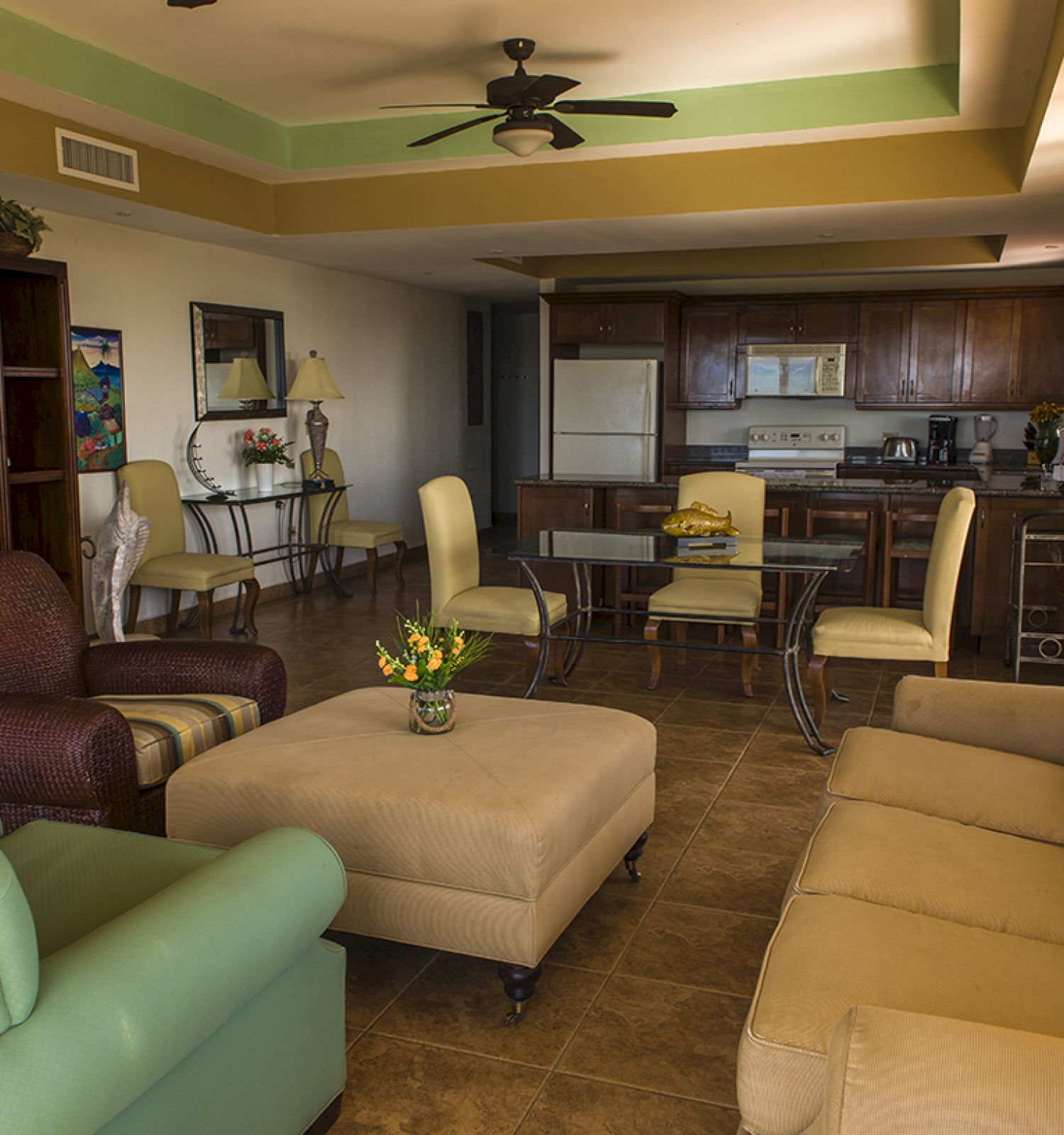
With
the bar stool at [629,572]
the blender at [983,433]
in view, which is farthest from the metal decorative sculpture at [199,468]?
the blender at [983,433]

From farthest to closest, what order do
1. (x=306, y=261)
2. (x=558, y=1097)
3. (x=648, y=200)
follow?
(x=306, y=261), (x=648, y=200), (x=558, y=1097)

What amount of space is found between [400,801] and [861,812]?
983mm

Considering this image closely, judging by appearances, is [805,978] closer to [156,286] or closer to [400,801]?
[400,801]

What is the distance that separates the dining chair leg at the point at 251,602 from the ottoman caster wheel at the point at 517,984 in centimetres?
428

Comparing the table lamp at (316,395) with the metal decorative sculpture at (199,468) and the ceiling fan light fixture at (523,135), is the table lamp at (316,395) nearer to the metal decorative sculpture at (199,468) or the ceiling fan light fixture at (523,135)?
the metal decorative sculpture at (199,468)

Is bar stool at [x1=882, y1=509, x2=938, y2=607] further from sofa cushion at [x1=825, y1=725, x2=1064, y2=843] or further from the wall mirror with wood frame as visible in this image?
the wall mirror with wood frame

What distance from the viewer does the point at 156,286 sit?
20.9 feet

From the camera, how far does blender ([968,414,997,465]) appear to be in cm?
812

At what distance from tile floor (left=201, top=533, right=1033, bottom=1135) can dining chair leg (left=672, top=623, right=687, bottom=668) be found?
135 centimetres

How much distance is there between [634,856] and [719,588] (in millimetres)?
2177

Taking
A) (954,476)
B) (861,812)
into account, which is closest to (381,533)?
(954,476)

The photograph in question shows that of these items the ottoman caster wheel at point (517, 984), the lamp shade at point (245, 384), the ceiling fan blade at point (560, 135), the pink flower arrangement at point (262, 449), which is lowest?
the ottoman caster wheel at point (517, 984)

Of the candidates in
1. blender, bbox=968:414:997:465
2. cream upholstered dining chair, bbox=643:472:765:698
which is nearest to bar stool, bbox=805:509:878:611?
cream upholstered dining chair, bbox=643:472:765:698

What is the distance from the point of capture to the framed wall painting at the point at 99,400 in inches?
229
